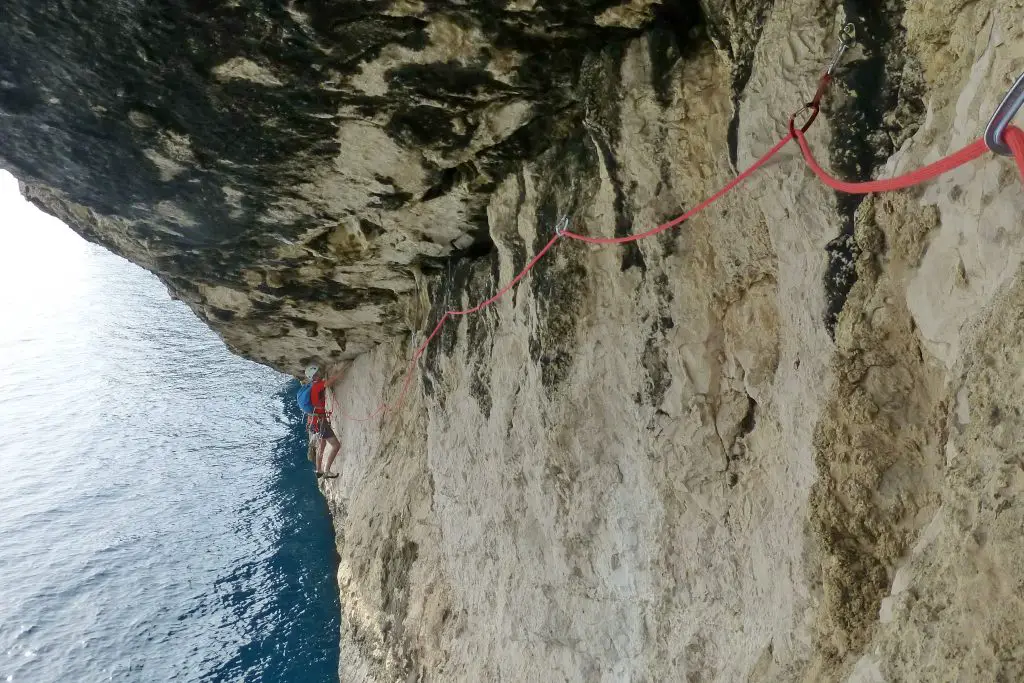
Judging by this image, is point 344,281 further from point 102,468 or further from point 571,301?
point 102,468

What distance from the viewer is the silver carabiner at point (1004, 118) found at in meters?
1.34

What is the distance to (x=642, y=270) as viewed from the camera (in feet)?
10.8

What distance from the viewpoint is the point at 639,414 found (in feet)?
11.0

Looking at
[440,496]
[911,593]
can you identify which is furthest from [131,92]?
[911,593]

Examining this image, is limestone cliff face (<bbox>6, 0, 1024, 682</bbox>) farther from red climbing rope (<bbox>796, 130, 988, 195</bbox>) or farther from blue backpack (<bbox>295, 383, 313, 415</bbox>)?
blue backpack (<bbox>295, 383, 313, 415</bbox>)

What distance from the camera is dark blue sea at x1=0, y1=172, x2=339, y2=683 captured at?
9.11 metres

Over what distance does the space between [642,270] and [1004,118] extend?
1935mm

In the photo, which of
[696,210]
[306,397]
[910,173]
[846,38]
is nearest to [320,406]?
[306,397]

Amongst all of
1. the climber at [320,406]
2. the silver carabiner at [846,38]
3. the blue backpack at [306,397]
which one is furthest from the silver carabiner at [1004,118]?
the blue backpack at [306,397]

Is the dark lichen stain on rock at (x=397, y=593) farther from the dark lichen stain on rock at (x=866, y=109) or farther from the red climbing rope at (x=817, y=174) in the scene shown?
the dark lichen stain on rock at (x=866, y=109)

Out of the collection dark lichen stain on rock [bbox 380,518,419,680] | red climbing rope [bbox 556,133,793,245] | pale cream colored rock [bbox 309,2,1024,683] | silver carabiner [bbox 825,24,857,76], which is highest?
silver carabiner [bbox 825,24,857,76]

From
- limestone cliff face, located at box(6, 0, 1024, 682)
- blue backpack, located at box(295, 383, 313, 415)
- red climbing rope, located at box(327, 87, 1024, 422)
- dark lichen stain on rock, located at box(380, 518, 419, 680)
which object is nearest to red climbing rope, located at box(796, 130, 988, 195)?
red climbing rope, located at box(327, 87, 1024, 422)

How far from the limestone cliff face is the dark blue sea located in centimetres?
439

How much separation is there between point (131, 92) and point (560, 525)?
3.27m
